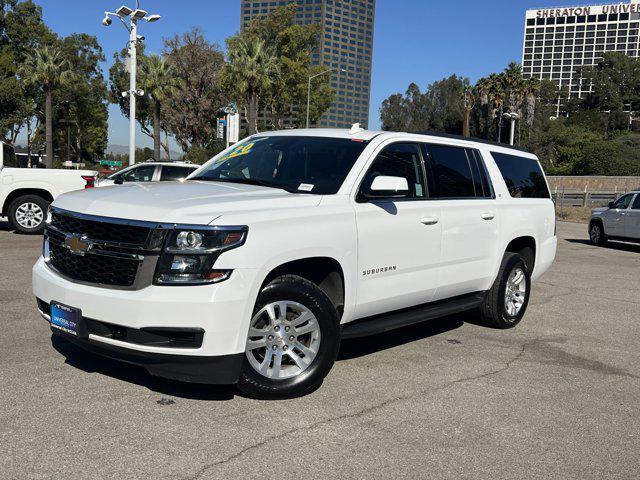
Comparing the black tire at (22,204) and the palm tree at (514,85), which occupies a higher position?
the palm tree at (514,85)

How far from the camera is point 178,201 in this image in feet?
13.8

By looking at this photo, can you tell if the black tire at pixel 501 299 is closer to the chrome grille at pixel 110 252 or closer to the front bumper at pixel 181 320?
the front bumper at pixel 181 320

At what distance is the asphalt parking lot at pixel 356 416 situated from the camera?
3.54m

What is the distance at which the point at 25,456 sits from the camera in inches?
136

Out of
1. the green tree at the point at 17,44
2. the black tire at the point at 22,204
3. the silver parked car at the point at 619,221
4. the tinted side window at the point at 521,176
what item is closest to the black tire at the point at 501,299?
the tinted side window at the point at 521,176

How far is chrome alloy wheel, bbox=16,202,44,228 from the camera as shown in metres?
13.3

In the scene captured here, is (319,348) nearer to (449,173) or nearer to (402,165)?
(402,165)

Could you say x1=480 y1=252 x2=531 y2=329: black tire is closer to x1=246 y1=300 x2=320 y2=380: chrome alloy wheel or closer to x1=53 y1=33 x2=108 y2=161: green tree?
x1=246 y1=300 x2=320 y2=380: chrome alloy wheel

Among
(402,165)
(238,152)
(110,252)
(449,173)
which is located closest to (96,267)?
(110,252)

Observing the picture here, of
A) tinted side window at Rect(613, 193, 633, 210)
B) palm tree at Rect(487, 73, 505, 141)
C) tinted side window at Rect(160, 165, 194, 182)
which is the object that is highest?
palm tree at Rect(487, 73, 505, 141)

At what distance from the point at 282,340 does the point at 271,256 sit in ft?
2.07

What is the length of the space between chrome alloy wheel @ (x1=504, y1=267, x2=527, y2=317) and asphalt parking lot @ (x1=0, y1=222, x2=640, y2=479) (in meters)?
0.59

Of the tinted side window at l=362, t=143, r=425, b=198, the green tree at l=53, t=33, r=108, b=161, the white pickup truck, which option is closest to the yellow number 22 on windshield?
the tinted side window at l=362, t=143, r=425, b=198

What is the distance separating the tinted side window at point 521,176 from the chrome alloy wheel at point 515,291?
84 centimetres
